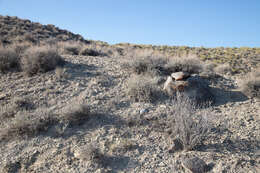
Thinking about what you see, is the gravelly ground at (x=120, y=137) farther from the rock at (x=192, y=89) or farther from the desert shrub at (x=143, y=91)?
the rock at (x=192, y=89)

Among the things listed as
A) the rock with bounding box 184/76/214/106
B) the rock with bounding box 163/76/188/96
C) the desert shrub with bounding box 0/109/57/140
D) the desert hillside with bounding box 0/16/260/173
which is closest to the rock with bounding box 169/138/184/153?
the desert hillside with bounding box 0/16/260/173

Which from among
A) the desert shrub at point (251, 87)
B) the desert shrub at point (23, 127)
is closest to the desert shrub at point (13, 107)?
the desert shrub at point (23, 127)

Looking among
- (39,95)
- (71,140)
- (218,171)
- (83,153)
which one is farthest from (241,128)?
(39,95)

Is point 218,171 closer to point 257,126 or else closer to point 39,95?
point 257,126

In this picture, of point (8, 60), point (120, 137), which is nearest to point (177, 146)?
point (120, 137)

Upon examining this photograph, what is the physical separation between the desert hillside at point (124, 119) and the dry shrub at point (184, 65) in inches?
1.8

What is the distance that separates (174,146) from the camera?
4.75 meters

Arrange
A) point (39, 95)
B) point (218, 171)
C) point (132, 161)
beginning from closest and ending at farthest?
1. point (218, 171)
2. point (132, 161)
3. point (39, 95)

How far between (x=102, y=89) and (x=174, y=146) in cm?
331

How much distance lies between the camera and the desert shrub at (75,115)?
18.4 ft

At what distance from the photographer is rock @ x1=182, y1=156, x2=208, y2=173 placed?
4062mm

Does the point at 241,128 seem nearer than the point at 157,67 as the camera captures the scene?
Yes

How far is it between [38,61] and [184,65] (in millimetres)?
5778

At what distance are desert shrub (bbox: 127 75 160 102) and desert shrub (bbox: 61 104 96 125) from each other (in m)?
1.62
